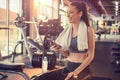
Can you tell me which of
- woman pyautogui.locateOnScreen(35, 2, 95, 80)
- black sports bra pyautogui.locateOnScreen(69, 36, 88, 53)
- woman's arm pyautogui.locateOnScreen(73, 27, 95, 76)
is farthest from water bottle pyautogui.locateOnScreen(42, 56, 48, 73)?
woman's arm pyautogui.locateOnScreen(73, 27, 95, 76)

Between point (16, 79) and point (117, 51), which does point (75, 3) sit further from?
point (117, 51)

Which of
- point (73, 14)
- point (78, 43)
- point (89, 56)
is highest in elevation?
point (73, 14)

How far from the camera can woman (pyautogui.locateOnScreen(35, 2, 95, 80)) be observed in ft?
8.32

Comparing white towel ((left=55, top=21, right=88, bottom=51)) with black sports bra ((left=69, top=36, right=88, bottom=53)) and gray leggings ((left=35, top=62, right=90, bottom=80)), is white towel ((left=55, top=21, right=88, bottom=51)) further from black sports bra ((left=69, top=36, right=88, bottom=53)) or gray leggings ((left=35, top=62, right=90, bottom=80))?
gray leggings ((left=35, top=62, right=90, bottom=80))

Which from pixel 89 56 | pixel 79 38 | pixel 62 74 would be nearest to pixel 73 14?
pixel 79 38

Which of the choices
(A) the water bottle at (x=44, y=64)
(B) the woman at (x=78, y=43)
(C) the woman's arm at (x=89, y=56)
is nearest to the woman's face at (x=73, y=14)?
(B) the woman at (x=78, y=43)

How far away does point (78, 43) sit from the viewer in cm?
257

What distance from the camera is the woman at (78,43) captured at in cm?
254

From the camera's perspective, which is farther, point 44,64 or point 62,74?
point 44,64

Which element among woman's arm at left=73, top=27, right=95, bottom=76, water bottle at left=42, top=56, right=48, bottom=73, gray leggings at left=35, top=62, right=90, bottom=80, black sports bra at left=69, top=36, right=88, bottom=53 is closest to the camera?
gray leggings at left=35, top=62, right=90, bottom=80

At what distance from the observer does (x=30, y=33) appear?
7723 millimetres

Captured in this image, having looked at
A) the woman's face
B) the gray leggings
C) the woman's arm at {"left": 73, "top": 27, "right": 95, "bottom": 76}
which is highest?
the woman's face

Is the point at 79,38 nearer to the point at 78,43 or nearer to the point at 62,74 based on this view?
the point at 78,43

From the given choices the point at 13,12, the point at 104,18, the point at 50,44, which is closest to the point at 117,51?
the point at 13,12
